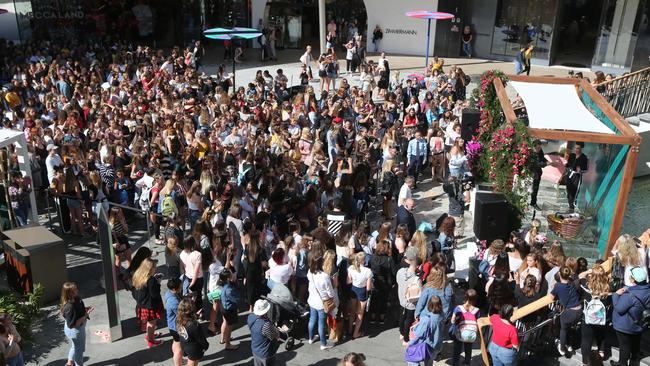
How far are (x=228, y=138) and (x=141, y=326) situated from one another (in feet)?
16.3

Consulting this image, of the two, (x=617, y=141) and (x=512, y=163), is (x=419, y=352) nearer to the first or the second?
(x=512, y=163)

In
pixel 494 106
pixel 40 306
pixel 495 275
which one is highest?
pixel 494 106

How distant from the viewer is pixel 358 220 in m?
11.3

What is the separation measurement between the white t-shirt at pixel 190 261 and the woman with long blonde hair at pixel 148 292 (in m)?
0.44

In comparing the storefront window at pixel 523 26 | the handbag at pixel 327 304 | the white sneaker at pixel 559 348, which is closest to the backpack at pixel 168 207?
the handbag at pixel 327 304

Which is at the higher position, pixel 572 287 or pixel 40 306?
pixel 572 287

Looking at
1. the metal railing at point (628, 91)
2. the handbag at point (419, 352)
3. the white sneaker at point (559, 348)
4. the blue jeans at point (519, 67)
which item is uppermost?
the metal railing at point (628, 91)

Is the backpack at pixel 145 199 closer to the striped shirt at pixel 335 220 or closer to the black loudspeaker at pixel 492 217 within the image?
the striped shirt at pixel 335 220

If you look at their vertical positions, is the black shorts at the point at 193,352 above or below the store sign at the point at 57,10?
below

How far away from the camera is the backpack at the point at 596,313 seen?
24.4 ft

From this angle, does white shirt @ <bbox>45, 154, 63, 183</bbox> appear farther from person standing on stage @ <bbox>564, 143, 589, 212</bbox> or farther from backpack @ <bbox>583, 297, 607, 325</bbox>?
person standing on stage @ <bbox>564, 143, 589, 212</bbox>

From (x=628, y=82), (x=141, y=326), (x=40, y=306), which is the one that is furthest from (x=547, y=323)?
(x=628, y=82)

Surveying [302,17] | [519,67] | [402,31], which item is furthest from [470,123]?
[302,17]

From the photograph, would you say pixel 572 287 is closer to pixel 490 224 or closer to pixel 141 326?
pixel 490 224
